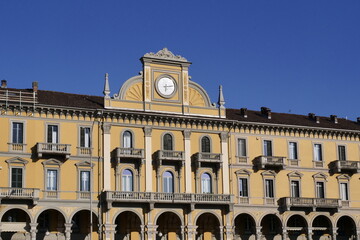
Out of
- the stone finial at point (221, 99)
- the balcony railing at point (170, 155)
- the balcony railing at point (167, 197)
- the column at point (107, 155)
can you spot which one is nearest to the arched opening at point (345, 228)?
the balcony railing at point (167, 197)

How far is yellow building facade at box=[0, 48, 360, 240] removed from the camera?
5962 cm

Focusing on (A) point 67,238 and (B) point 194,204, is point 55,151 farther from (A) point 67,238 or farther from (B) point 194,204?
(B) point 194,204

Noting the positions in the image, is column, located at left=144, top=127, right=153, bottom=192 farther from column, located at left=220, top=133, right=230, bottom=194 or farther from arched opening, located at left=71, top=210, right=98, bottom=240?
column, located at left=220, top=133, right=230, bottom=194

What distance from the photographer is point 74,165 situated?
61062mm

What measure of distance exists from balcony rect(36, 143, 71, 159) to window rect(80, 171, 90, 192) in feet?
7.36

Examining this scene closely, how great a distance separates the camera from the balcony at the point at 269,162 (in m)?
68.0

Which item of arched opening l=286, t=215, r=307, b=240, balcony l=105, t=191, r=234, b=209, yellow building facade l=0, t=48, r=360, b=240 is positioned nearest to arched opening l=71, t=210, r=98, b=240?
yellow building facade l=0, t=48, r=360, b=240

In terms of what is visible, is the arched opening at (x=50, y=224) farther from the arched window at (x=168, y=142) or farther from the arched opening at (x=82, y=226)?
the arched window at (x=168, y=142)

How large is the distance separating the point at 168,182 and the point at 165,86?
8905 millimetres

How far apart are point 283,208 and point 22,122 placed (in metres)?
25.8

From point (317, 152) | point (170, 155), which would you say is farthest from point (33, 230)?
point (317, 152)

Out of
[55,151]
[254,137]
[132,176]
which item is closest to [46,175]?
[55,151]

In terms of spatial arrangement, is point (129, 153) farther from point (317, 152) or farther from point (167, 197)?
point (317, 152)

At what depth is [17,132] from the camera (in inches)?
2350
